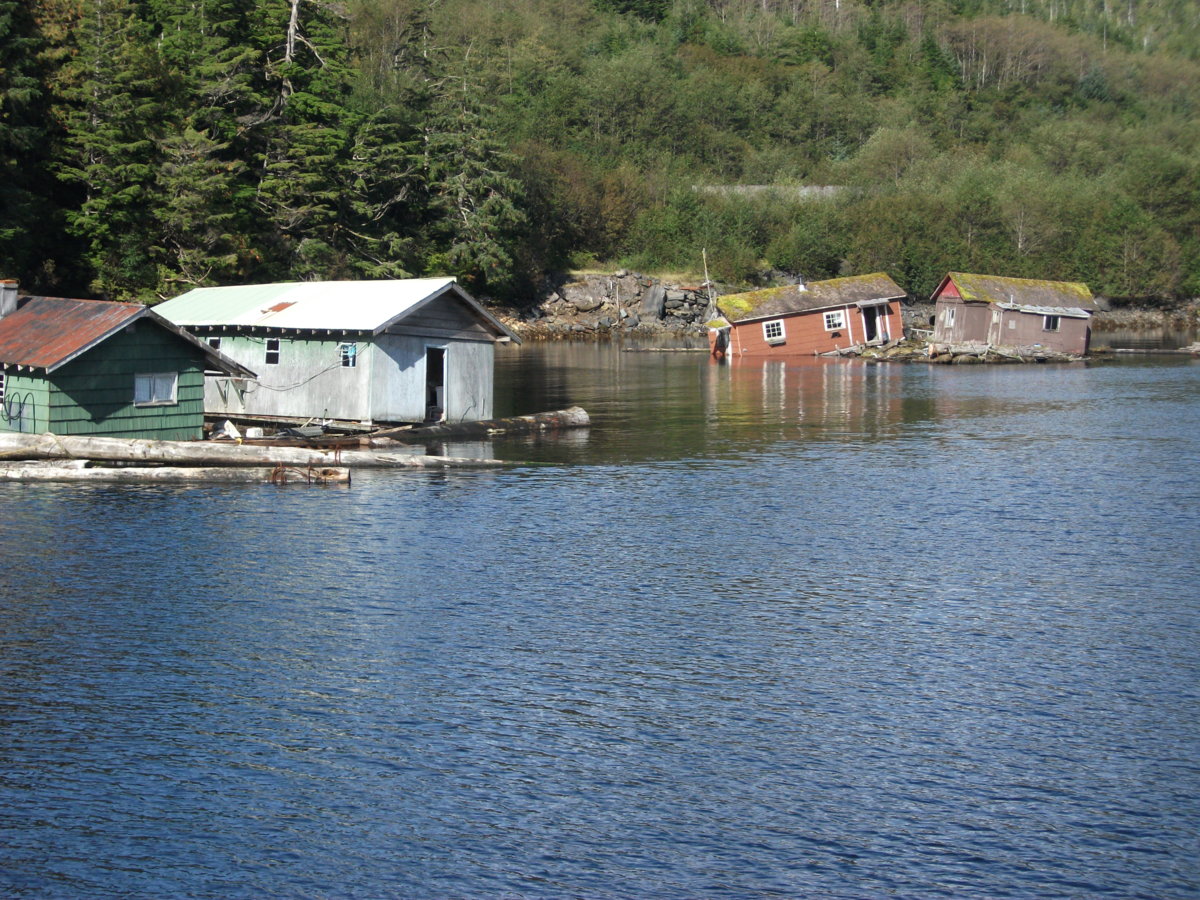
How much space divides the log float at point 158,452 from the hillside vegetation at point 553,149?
24.0 metres

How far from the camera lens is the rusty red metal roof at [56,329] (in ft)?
105

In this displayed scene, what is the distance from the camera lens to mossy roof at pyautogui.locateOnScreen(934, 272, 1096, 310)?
270ft

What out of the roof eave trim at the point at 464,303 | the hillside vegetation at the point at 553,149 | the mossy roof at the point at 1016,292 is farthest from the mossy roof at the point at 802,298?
the roof eave trim at the point at 464,303

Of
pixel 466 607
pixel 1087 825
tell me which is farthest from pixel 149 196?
pixel 1087 825

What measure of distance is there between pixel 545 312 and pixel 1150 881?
95.4 m

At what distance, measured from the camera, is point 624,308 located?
110562mm

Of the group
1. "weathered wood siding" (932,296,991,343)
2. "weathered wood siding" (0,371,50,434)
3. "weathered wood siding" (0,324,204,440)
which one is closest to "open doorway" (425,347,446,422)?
"weathered wood siding" (0,324,204,440)

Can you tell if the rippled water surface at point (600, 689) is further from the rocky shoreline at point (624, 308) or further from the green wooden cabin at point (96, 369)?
the rocky shoreline at point (624, 308)

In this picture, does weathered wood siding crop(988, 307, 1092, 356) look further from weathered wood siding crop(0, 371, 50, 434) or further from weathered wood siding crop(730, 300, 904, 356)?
weathered wood siding crop(0, 371, 50, 434)

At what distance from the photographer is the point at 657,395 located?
58.3m

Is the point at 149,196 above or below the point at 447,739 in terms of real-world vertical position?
above

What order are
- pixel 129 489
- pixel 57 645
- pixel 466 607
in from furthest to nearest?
pixel 129 489, pixel 466 607, pixel 57 645

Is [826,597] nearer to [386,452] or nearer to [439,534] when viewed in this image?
[439,534]

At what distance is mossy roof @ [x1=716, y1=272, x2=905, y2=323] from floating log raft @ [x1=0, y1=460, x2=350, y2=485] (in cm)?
5204
